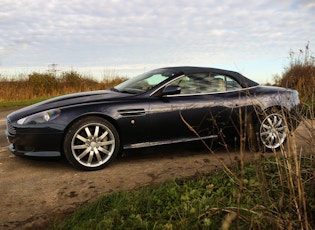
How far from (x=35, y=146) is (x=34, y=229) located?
155 cm

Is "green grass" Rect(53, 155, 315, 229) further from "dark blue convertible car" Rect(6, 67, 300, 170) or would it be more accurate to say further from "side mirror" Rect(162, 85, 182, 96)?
"side mirror" Rect(162, 85, 182, 96)

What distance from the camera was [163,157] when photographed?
4.97 metres

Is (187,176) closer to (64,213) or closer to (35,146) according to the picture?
(64,213)

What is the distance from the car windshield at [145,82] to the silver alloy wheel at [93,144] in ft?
2.86

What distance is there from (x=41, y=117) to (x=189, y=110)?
204 cm

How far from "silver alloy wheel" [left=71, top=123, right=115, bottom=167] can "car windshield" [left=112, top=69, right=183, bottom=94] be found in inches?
34.3

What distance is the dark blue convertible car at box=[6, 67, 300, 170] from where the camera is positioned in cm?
423

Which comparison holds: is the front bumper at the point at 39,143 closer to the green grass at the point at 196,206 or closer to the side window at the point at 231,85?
the green grass at the point at 196,206

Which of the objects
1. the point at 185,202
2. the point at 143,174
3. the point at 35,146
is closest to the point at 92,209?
the point at 185,202

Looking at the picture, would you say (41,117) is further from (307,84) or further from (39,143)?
(307,84)

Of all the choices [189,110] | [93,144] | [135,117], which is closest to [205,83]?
[189,110]

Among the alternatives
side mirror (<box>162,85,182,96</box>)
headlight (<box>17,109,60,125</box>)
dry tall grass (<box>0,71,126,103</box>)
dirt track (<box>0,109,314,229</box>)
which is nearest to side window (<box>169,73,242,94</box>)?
side mirror (<box>162,85,182,96</box>)

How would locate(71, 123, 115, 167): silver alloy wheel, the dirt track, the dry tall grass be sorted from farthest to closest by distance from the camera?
the dry tall grass
locate(71, 123, 115, 167): silver alloy wheel
the dirt track

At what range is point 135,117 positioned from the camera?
14.9ft
